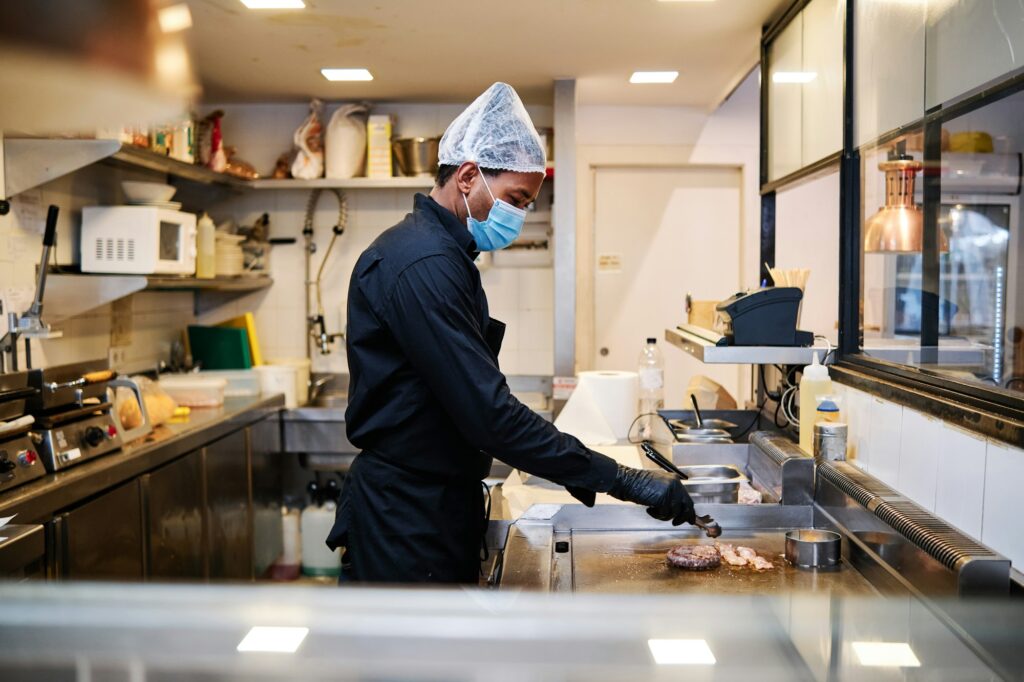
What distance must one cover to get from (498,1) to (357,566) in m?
2.07

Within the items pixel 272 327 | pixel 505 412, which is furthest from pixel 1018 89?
pixel 272 327

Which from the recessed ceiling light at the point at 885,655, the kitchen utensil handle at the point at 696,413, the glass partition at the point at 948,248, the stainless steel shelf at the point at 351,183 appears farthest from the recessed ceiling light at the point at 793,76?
the recessed ceiling light at the point at 885,655

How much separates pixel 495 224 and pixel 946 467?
1.02 m

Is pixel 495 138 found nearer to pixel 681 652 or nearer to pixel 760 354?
pixel 760 354

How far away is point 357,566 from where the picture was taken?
185 cm

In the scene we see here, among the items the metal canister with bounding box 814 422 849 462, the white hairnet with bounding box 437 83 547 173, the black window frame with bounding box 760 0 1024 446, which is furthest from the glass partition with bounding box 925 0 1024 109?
the white hairnet with bounding box 437 83 547 173

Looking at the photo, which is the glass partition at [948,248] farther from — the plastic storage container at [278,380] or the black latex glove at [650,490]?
the plastic storage container at [278,380]

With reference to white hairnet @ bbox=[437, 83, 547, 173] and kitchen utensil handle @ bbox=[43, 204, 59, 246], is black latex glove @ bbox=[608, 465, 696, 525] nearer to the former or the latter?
white hairnet @ bbox=[437, 83, 547, 173]

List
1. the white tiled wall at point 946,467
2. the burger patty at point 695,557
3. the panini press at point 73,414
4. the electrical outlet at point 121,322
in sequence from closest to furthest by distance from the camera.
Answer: the white tiled wall at point 946,467 → the burger patty at point 695,557 → the panini press at point 73,414 → the electrical outlet at point 121,322

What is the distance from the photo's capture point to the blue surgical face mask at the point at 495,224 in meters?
1.93

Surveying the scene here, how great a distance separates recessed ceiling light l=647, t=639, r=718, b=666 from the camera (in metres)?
0.51

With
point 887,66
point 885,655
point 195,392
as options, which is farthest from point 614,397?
point 885,655

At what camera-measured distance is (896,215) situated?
9.15 ft

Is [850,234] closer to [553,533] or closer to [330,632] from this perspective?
[553,533]
